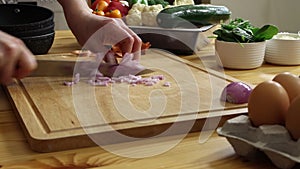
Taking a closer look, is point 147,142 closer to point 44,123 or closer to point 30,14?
point 44,123

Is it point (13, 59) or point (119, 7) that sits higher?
point (13, 59)

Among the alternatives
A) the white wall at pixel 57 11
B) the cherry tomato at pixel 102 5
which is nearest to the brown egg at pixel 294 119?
the cherry tomato at pixel 102 5

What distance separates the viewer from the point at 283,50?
1306 millimetres

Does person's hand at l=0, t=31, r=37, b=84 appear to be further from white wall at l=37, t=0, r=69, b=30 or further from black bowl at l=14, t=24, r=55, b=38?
white wall at l=37, t=0, r=69, b=30

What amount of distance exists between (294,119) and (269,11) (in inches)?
88.8

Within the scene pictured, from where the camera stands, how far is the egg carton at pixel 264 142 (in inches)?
26.2

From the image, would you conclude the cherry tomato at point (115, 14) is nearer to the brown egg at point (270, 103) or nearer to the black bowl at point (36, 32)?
the black bowl at point (36, 32)

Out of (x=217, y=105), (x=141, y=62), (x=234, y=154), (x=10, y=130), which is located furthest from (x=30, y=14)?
(x=234, y=154)

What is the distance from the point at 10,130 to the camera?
87cm

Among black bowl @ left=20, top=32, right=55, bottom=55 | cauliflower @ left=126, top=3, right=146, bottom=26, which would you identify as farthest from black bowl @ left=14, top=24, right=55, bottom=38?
cauliflower @ left=126, top=3, right=146, bottom=26

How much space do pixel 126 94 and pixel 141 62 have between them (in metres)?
0.30

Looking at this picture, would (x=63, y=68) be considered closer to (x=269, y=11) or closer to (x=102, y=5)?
(x=102, y=5)

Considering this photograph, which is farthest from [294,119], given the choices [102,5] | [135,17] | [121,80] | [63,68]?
[102,5]

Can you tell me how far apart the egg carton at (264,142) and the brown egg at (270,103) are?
2 cm
